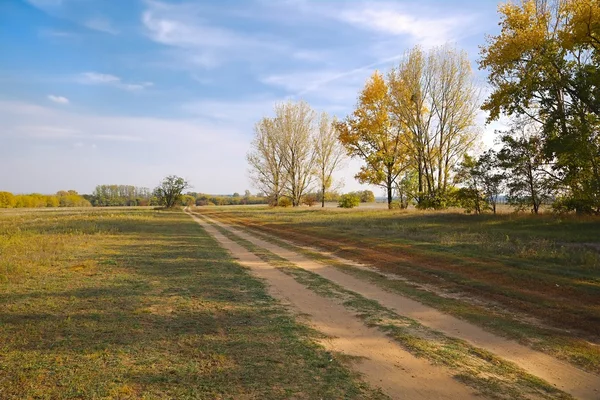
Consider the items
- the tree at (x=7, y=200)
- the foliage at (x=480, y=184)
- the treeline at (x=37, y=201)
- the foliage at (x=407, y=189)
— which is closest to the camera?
the foliage at (x=480, y=184)

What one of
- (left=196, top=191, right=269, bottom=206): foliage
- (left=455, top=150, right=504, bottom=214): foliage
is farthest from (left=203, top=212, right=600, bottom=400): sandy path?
(left=196, top=191, right=269, bottom=206): foliage

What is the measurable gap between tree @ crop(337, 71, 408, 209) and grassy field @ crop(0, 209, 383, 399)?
3021 centimetres

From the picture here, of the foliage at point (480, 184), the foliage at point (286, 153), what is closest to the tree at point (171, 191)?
the foliage at point (286, 153)

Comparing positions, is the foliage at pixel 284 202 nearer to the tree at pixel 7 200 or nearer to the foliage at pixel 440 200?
the foliage at pixel 440 200

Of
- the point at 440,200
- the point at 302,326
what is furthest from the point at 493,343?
the point at 440,200

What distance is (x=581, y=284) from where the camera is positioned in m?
8.79

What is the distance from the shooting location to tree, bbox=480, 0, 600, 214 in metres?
17.5

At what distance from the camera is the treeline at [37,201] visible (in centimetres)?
10706

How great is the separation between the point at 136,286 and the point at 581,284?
10514 mm

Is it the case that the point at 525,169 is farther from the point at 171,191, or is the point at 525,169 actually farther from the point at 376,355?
the point at 171,191

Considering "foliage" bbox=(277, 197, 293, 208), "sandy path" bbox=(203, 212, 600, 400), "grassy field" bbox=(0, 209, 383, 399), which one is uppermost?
"foliage" bbox=(277, 197, 293, 208)

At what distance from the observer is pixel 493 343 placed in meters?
5.60

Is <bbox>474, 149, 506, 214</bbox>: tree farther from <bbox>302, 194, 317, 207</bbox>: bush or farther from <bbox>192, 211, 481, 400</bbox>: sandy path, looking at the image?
<bbox>302, 194, 317, 207</bbox>: bush

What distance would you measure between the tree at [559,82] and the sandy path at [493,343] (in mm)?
14922
